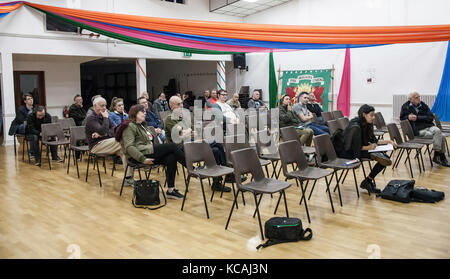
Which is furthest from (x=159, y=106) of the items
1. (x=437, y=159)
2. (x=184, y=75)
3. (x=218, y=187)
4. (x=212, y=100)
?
(x=184, y=75)

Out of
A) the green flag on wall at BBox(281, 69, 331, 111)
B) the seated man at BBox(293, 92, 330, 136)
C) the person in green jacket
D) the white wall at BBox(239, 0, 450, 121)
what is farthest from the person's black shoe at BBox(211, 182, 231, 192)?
the green flag on wall at BBox(281, 69, 331, 111)

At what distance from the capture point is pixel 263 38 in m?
5.65

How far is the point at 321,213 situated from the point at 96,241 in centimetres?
227

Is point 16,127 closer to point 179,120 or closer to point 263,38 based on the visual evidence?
point 179,120

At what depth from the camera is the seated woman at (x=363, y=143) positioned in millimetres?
4613

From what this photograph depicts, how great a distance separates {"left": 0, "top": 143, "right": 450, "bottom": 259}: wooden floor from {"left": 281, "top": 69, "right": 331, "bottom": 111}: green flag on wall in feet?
23.0

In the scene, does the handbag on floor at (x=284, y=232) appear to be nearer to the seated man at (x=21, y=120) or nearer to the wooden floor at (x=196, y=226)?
the wooden floor at (x=196, y=226)

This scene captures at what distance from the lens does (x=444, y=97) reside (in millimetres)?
9391

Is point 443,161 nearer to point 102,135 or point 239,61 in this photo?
point 102,135

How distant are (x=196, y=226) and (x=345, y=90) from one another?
8.92m

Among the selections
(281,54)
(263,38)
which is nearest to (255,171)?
(263,38)

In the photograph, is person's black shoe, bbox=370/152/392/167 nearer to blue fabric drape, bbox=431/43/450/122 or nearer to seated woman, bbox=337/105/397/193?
seated woman, bbox=337/105/397/193

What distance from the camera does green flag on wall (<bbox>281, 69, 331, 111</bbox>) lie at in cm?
1197

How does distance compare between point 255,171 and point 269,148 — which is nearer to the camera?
point 255,171
